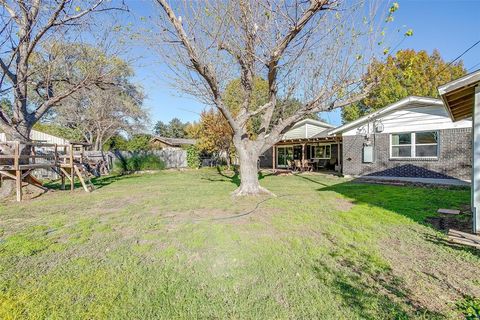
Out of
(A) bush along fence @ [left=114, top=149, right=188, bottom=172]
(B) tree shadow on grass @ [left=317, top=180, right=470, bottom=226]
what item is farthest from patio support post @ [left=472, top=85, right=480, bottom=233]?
(A) bush along fence @ [left=114, top=149, right=188, bottom=172]

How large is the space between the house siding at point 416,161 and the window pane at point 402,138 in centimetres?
26

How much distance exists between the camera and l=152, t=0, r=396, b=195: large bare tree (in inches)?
249

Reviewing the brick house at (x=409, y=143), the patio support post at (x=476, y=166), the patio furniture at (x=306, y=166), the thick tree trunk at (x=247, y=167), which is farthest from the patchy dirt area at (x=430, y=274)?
the patio furniture at (x=306, y=166)

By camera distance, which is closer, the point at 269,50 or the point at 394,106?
the point at 269,50

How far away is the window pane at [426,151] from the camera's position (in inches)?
424

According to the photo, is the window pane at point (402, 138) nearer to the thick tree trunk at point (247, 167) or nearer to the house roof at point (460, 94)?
the house roof at point (460, 94)

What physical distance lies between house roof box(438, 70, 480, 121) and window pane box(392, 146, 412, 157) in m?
4.03

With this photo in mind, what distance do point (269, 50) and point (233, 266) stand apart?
216 inches

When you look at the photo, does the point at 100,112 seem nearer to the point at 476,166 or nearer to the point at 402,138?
the point at 402,138

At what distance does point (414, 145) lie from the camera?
11234mm

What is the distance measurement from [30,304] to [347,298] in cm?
306

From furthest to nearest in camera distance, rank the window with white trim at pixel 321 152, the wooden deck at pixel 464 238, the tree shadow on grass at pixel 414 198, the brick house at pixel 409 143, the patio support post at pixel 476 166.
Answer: the window with white trim at pixel 321 152 < the brick house at pixel 409 143 < the tree shadow on grass at pixel 414 198 < the patio support post at pixel 476 166 < the wooden deck at pixel 464 238

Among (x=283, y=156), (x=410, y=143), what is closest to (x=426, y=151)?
(x=410, y=143)

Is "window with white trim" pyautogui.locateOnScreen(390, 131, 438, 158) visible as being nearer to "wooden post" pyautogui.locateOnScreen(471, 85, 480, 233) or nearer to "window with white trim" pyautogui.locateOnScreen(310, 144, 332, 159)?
"wooden post" pyautogui.locateOnScreen(471, 85, 480, 233)
